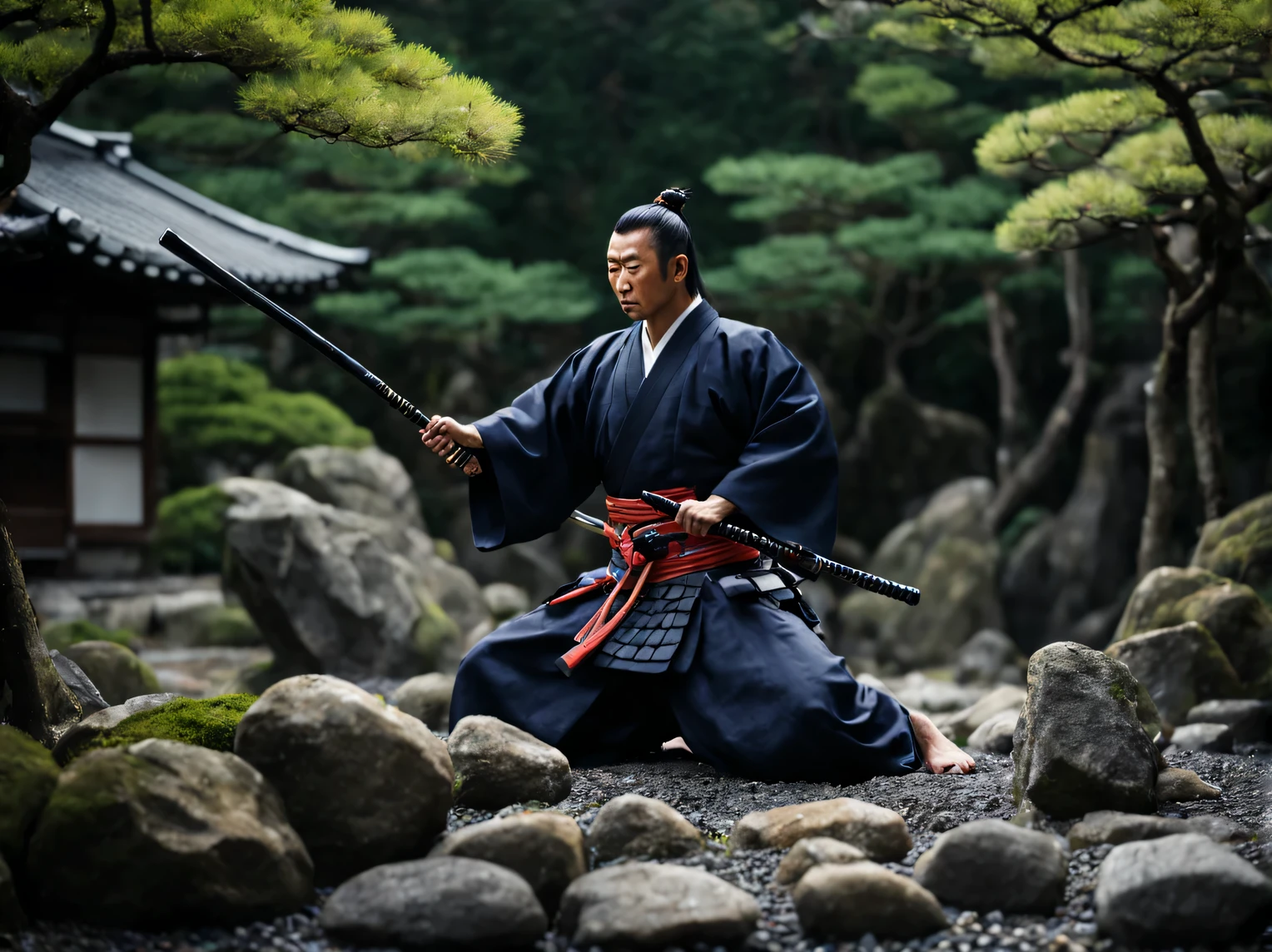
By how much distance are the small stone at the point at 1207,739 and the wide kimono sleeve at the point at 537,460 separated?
296 centimetres

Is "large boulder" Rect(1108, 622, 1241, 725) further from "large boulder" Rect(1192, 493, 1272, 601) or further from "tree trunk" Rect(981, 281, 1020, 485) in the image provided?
"tree trunk" Rect(981, 281, 1020, 485)

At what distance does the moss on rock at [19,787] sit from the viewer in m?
2.72

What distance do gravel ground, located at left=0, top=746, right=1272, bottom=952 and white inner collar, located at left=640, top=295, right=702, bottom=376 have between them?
1.50 metres

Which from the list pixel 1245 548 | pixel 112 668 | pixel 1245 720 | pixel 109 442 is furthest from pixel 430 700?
pixel 109 442

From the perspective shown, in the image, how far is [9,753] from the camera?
2.81 metres

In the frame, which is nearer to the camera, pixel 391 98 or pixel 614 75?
pixel 391 98

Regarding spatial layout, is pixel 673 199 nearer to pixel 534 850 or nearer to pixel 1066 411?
pixel 534 850

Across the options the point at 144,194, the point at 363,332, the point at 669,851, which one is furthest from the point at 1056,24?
the point at 363,332

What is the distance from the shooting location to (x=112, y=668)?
6.19 meters

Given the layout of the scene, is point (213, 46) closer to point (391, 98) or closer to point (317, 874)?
point (391, 98)

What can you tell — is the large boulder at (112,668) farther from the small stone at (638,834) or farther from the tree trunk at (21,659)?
the small stone at (638,834)

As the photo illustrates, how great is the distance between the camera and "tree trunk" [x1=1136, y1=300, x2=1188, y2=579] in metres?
7.43

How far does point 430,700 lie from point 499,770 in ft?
8.60

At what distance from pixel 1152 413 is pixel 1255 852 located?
505 cm
